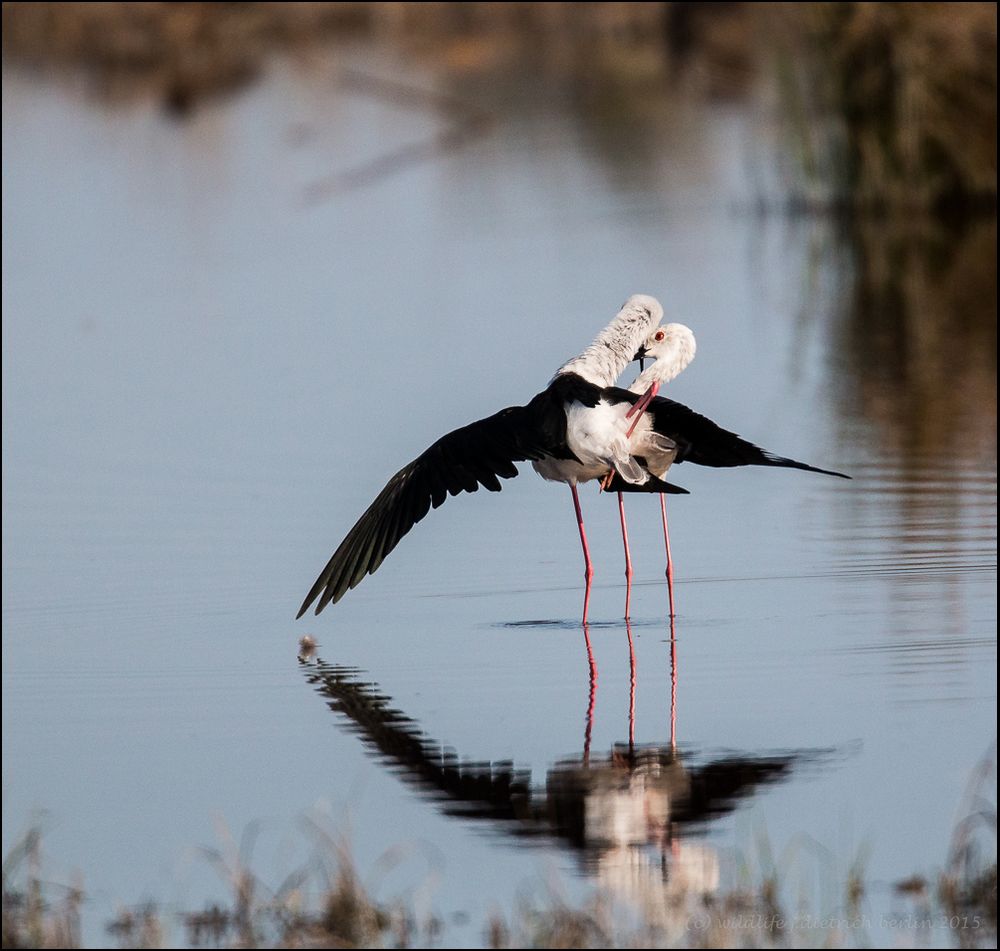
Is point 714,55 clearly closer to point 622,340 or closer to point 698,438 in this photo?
point 622,340

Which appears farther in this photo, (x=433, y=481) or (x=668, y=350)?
(x=668, y=350)

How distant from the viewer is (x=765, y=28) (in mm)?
22141

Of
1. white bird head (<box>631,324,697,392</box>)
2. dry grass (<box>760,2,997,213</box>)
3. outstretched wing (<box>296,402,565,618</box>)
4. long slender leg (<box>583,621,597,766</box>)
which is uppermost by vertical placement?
dry grass (<box>760,2,997,213</box>)

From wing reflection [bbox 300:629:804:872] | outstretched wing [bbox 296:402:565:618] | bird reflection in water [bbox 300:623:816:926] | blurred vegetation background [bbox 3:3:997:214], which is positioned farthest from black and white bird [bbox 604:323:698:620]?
blurred vegetation background [bbox 3:3:997:214]

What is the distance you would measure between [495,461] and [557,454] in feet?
1.26

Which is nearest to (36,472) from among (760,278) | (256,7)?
(760,278)

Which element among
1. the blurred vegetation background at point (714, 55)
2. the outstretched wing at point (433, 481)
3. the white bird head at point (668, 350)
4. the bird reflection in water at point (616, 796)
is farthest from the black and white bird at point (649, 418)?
the blurred vegetation background at point (714, 55)

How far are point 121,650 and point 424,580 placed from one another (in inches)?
59.3

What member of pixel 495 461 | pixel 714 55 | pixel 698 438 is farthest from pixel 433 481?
pixel 714 55

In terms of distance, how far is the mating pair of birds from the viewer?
7.50 metres

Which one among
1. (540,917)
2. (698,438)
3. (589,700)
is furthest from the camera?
(698,438)

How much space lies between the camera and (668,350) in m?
8.55

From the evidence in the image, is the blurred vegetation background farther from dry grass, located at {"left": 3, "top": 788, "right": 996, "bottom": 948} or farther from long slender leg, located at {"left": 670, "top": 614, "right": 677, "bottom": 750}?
dry grass, located at {"left": 3, "top": 788, "right": 996, "bottom": 948}

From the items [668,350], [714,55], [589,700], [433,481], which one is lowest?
[589,700]
